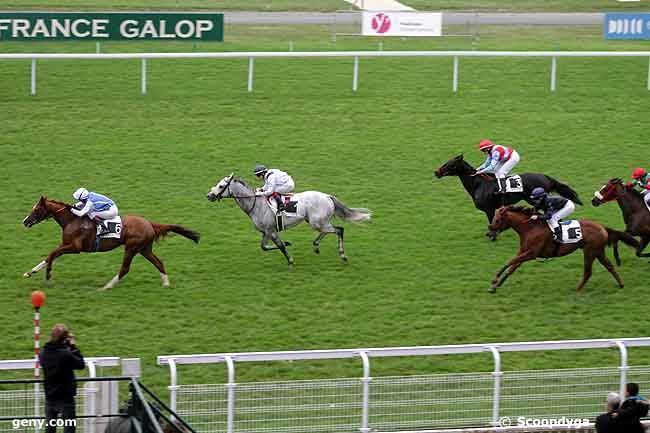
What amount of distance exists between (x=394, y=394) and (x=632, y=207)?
17.2ft

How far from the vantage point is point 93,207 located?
12.3 metres

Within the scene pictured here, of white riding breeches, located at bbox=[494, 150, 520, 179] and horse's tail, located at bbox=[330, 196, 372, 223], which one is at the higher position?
white riding breeches, located at bbox=[494, 150, 520, 179]

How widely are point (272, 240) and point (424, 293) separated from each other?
1.83 m

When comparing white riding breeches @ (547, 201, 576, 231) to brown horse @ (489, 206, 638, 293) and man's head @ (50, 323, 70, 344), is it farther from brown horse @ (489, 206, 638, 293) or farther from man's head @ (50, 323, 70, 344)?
man's head @ (50, 323, 70, 344)

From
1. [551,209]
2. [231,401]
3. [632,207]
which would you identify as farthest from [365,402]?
[632,207]

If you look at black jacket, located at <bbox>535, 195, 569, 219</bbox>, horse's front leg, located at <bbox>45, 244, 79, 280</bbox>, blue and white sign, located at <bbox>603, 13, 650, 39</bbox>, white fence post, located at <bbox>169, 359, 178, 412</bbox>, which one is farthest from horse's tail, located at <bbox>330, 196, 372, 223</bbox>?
blue and white sign, located at <bbox>603, 13, 650, 39</bbox>

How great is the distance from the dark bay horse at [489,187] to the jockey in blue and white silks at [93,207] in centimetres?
438

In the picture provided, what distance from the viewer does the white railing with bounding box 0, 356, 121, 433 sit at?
28.1 ft

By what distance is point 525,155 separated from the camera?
17.7 metres

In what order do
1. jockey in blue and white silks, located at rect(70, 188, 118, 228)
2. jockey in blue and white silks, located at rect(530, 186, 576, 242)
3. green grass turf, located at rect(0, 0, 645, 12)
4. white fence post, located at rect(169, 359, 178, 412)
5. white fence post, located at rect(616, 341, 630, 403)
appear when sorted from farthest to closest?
1. green grass turf, located at rect(0, 0, 645, 12)
2. jockey in blue and white silks, located at rect(530, 186, 576, 242)
3. jockey in blue and white silks, located at rect(70, 188, 118, 228)
4. white fence post, located at rect(616, 341, 630, 403)
5. white fence post, located at rect(169, 359, 178, 412)

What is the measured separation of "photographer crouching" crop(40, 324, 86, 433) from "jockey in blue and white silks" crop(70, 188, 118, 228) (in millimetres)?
4144

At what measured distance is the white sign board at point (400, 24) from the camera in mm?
22641

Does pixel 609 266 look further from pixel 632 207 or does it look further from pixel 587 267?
pixel 632 207

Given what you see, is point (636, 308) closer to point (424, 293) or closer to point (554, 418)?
point (424, 293)
